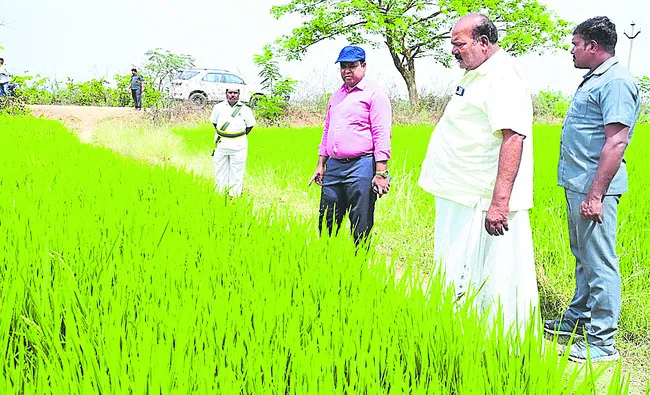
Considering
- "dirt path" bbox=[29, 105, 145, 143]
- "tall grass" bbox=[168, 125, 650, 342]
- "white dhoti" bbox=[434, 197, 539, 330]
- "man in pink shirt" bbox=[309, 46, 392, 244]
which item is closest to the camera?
"white dhoti" bbox=[434, 197, 539, 330]

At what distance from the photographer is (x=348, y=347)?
1.25 meters

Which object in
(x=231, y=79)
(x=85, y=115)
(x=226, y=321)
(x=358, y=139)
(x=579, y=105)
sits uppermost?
(x=231, y=79)

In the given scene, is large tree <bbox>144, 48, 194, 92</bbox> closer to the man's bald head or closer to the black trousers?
the black trousers

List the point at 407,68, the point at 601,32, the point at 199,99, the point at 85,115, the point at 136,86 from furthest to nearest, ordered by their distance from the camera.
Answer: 1. the point at 407,68
2. the point at 199,99
3. the point at 136,86
4. the point at 85,115
5. the point at 601,32

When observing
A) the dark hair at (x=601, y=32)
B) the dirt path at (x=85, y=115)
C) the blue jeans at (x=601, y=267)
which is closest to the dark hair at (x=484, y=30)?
the dark hair at (x=601, y=32)

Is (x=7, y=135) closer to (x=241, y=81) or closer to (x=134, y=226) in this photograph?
(x=134, y=226)

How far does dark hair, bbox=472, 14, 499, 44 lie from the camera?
7.62ft

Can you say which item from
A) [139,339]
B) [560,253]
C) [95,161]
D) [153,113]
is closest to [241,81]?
[153,113]

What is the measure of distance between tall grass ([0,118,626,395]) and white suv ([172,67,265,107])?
56.9 feet

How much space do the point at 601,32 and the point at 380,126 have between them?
4.26 ft

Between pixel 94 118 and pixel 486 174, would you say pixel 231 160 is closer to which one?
pixel 486 174

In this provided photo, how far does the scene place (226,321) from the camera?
4.45ft

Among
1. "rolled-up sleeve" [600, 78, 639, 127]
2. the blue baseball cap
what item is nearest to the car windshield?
the blue baseball cap

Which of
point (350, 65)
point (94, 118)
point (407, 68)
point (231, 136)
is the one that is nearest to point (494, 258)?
point (350, 65)
